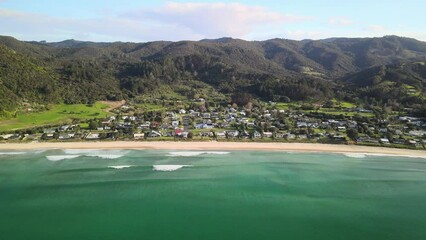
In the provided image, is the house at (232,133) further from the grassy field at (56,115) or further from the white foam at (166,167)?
the grassy field at (56,115)

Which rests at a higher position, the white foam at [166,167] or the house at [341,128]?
the house at [341,128]

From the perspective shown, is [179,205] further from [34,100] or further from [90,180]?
[34,100]

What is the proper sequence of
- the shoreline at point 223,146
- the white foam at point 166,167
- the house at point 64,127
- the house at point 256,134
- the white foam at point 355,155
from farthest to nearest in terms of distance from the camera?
the house at point 64,127 → the house at point 256,134 → the shoreline at point 223,146 → the white foam at point 355,155 → the white foam at point 166,167

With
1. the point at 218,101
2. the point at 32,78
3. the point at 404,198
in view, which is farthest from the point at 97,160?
the point at 218,101

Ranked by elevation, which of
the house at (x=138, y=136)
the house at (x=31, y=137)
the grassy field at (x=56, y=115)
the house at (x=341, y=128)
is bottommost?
the house at (x=341, y=128)

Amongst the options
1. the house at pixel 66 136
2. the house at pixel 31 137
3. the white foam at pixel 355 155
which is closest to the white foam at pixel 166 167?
the house at pixel 66 136

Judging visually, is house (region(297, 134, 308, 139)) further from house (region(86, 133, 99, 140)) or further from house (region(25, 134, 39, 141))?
house (region(25, 134, 39, 141))

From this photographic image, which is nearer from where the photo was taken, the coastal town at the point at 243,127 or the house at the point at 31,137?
the house at the point at 31,137
